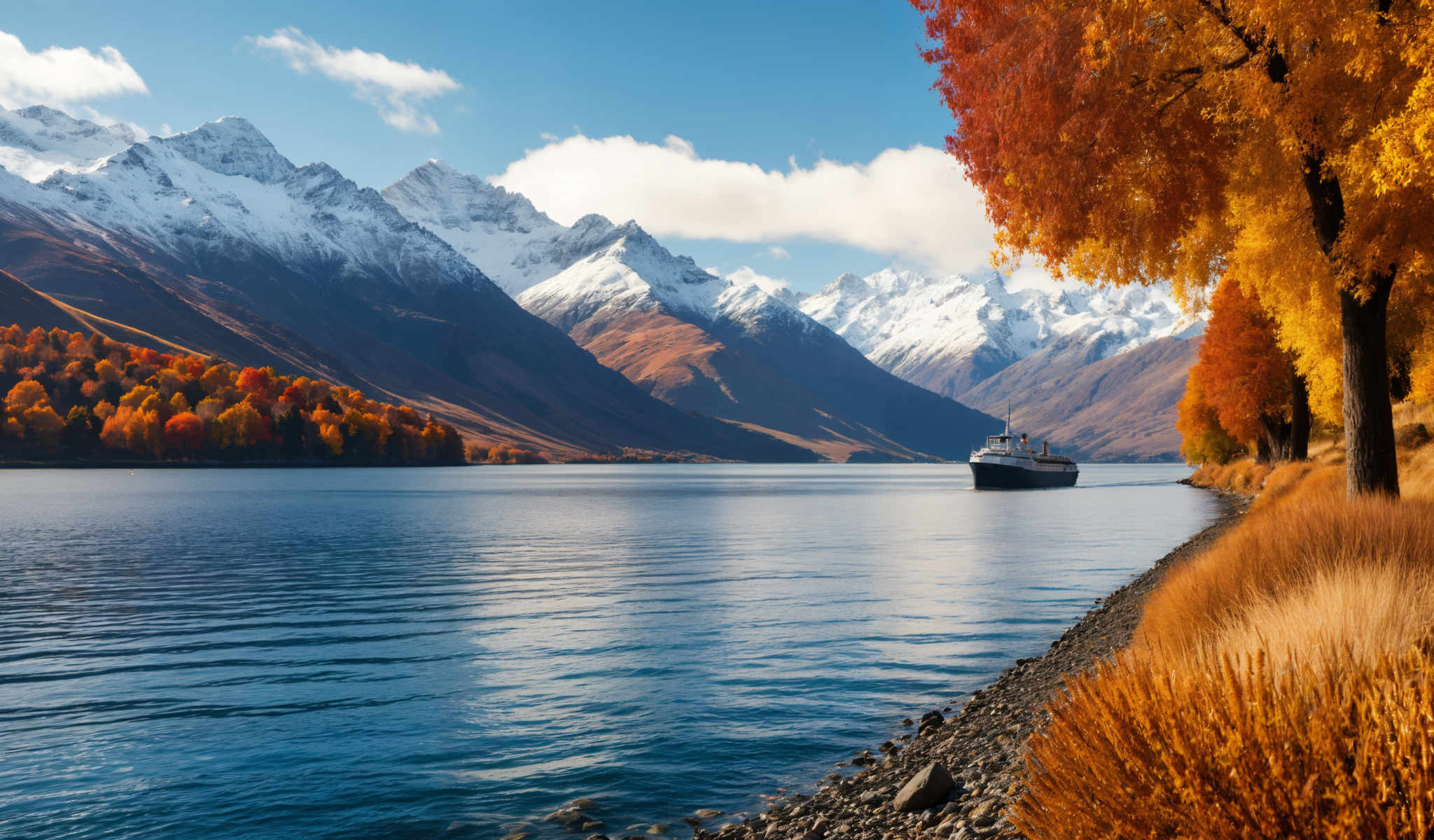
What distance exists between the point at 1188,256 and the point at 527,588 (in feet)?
83.0

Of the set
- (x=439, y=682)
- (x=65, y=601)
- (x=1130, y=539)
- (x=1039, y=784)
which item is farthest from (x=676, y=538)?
(x=1039, y=784)

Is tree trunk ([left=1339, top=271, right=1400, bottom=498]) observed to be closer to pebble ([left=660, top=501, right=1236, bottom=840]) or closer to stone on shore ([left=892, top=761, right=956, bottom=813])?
pebble ([left=660, top=501, right=1236, bottom=840])

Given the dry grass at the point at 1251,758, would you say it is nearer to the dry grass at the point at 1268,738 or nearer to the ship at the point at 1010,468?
the dry grass at the point at 1268,738

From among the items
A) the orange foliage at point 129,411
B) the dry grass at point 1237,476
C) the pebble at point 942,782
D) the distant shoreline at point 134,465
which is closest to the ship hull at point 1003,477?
the dry grass at point 1237,476

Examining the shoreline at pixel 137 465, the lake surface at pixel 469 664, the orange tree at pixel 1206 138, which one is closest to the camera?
the lake surface at pixel 469 664

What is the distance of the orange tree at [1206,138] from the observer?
49.0 ft

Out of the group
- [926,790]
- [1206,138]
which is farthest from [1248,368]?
[926,790]

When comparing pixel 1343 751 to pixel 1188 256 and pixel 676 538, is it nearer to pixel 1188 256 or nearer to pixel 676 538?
pixel 1188 256

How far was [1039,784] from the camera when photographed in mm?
6473

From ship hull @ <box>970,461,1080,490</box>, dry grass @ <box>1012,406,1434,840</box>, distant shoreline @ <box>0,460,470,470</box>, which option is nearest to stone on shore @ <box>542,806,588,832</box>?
dry grass @ <box>1012,406,1434,840</box>

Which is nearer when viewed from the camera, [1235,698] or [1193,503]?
[1235,698]

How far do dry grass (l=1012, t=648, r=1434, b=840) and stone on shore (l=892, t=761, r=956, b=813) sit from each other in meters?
4.57

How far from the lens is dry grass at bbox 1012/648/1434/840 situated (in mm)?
4730

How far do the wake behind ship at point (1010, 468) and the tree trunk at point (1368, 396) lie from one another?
113 meters
